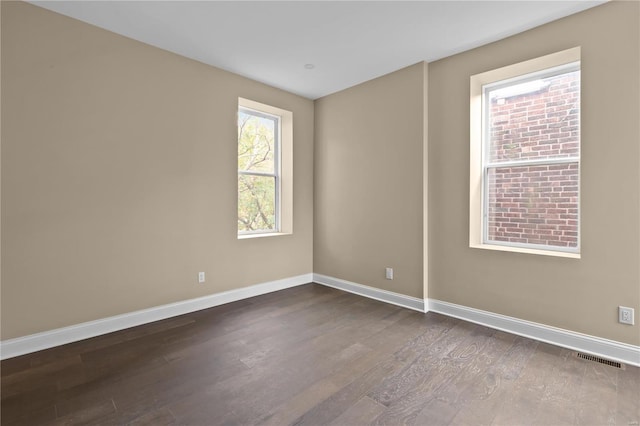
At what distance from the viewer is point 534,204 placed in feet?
9.64

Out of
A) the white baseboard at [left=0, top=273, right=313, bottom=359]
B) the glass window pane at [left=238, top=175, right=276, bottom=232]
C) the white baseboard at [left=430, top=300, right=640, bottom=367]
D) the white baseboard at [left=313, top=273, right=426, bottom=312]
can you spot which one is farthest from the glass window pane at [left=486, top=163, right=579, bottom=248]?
the white baseboard at [left=0, top=273, right=313, bottom=359]

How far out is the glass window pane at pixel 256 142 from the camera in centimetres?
410

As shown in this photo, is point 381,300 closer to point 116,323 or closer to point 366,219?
point 366,219

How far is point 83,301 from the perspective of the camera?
276 cm

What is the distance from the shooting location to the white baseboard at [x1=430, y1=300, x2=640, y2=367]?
2357 millimetres

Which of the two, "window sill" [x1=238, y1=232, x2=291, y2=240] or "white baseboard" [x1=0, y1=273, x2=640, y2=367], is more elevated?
"window sill" [x1=238, y1=232, x2=291, y2=240]

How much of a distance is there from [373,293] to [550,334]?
1.81 meters

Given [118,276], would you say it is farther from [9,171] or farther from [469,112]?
[469,112]

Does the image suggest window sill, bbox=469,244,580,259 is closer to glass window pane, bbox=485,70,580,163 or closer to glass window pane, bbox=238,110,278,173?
glass window pane, bbox=485,70,580,163

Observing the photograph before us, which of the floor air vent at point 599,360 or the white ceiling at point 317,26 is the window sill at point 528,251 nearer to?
the floor air vent at point 599,360

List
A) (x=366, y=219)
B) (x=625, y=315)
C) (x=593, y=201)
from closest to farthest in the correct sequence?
(x=625, y=315) < (x=593, y=201) < (x=366, y=219)

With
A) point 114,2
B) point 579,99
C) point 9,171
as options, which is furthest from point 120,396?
point 579,99

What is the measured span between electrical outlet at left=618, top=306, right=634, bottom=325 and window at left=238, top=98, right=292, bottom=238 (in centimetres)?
350

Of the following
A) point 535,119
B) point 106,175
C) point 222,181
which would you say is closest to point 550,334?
point 535,119
